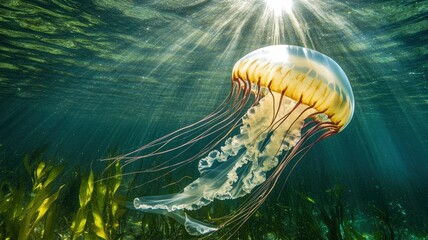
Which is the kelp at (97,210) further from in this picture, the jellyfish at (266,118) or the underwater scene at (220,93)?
the jellyfish at (266,118)

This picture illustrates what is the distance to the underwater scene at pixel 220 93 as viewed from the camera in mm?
2410

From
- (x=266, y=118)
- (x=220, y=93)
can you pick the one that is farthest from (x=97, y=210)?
(x=220, y=93)

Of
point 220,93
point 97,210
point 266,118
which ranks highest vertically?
point 266,118

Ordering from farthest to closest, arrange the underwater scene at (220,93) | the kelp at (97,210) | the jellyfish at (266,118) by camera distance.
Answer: the kelp at (97,210)
the underwater scene at (220,93)
the jellyfish at (266,118)

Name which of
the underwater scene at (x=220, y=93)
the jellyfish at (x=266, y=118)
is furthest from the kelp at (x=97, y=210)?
the jellyfish at (x=266, y=118)

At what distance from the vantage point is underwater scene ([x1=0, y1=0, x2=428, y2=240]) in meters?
2.41

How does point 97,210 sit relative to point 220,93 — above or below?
above

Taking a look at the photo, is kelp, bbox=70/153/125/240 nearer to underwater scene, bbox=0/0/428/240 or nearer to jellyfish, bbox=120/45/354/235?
underwater scene, bbox=0/0/428/240

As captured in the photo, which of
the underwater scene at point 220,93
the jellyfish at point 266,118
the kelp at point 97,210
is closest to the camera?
the jellyfish at point 266,118

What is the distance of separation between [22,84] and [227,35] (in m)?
14.5

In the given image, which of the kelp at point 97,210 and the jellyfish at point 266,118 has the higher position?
the jellyfish at point 266,118

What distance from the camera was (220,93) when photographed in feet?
53.9

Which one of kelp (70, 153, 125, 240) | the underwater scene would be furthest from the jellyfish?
kelp (70, 153, 125, 240)

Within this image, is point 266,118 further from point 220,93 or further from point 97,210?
point 220,93
